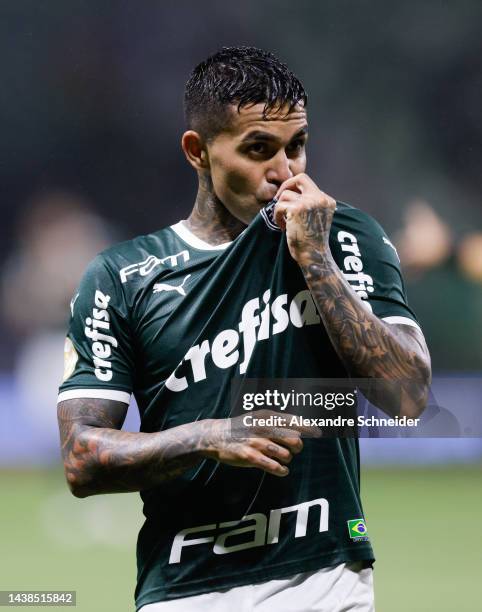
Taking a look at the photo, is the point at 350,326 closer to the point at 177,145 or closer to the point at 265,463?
the point at 265,463

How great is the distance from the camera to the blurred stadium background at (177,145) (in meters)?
9.40

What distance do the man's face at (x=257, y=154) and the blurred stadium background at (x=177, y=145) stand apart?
21.2ft

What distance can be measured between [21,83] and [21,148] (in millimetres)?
658

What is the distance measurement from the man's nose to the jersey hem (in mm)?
872

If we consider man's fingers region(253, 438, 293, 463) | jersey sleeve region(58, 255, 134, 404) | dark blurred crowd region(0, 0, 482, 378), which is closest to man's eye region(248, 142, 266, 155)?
jersey sleeve region(58, 255, 134, 404)

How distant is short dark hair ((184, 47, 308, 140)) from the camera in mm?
2531

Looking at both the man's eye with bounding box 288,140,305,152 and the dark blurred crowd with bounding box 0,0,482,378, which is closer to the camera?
the man's eye with bounding box 288,140,305,152

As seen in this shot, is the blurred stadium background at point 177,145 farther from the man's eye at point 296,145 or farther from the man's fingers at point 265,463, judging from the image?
the man's fingers at point 265,463

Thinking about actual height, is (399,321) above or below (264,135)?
below

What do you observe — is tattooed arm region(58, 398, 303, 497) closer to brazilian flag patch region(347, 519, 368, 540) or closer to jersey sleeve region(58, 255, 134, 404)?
jersey sleeve region(58, 255, 134, 404)

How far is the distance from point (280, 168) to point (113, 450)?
30.0 inches

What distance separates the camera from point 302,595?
228 centimetres

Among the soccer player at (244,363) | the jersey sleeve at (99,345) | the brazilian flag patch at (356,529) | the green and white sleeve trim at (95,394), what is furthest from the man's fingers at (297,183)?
the brazilian flag patch at (356,529)

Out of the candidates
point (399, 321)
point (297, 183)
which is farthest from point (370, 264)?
point (297, 183)
